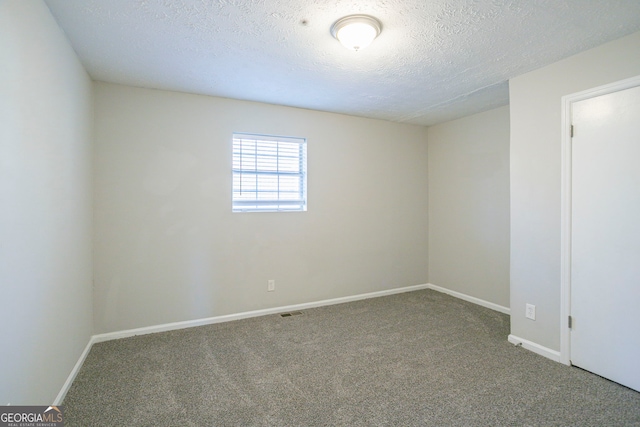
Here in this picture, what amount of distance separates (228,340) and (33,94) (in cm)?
232

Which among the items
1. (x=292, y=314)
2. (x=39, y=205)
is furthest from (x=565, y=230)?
(x=39, y=205)

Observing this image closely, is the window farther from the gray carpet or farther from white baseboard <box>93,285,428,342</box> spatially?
the gray carpet

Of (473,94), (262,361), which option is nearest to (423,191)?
(473,94)

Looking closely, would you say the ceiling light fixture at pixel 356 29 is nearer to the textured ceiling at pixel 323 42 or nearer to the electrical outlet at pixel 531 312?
the textured ceiling at pixel 323 42

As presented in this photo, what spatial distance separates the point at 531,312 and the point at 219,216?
3.13 m

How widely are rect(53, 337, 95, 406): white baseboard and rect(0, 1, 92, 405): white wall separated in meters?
0.06

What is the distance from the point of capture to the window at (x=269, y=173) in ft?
11.6

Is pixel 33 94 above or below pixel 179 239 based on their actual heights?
above

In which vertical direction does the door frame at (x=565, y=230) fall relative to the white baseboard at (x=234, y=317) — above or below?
above

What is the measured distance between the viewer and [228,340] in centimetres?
293

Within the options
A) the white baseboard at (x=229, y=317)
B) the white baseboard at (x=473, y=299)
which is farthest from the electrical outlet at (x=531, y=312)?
the white baseboard at (x=229, y=317)

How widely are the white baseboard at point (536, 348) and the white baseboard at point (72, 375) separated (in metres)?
3.50

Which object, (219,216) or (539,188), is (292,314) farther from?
(539,188)

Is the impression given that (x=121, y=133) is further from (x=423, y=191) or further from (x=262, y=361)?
(x=423, y=191)
